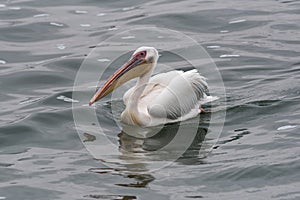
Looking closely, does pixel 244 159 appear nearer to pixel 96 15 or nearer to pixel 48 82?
pixel 48 82

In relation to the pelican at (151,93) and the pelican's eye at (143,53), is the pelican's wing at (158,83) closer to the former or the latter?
the pelican at (151,93)

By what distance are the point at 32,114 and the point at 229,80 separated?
2.38 m

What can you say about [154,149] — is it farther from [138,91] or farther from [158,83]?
[158,83]

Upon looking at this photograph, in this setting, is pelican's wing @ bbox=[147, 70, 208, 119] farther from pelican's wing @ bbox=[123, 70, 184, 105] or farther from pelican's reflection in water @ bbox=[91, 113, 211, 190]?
pelican's reflection in water @ bbox=[91, 113, 211, 190]

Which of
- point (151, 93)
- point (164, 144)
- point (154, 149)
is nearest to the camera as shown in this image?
point (154, 149)

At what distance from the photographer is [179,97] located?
26.8ft

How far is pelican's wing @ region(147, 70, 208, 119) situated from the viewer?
26.2 feet

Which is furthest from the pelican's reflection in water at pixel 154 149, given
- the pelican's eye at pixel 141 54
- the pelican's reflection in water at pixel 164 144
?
the pelican's eye at pixel 141 54

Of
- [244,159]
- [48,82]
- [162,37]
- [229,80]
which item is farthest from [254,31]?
[244,159]

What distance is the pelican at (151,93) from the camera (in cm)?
798

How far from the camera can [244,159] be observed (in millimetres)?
6797

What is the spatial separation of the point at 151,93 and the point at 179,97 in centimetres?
28

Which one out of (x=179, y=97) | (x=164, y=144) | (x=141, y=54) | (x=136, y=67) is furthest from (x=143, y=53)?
(x=164, y=144)

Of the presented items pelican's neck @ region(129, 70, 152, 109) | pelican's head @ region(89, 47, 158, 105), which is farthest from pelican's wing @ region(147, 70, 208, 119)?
pelican's head @ region(89, 47, 158, 105)
